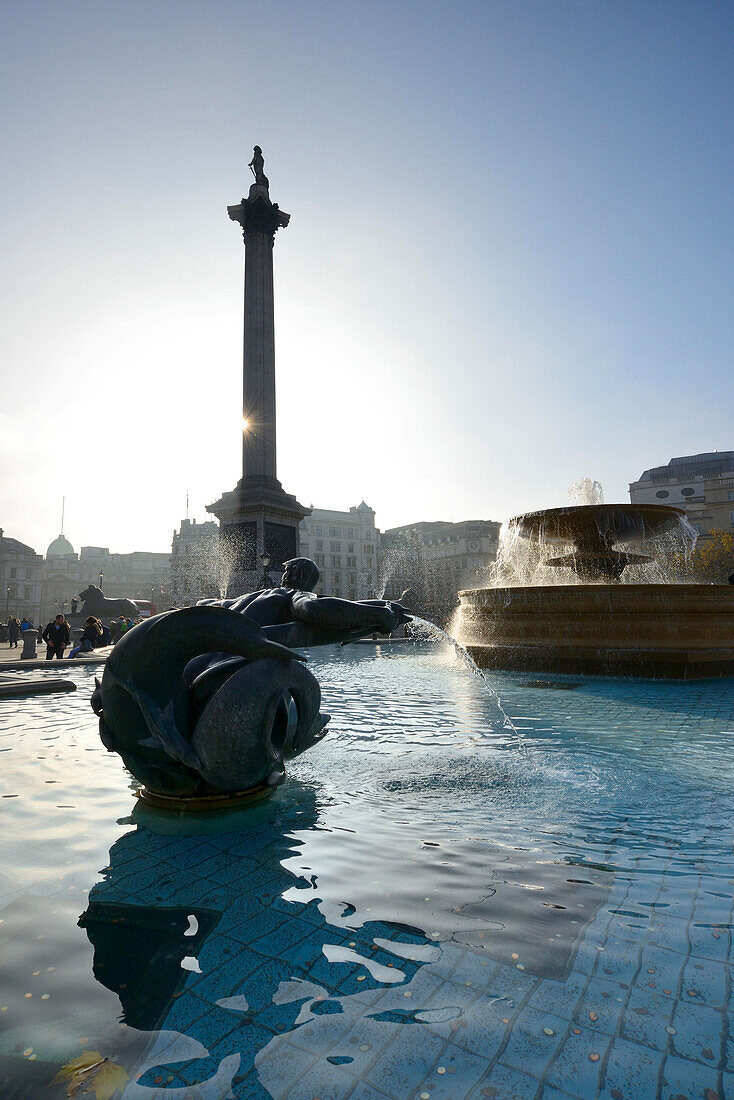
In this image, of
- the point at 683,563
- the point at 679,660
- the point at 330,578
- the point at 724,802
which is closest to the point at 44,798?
the point at 724,802

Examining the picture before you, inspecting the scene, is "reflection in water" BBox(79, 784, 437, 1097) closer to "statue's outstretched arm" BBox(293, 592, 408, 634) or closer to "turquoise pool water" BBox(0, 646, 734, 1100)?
"turquoise pool water" BBox(0, 646, 734, 1100)

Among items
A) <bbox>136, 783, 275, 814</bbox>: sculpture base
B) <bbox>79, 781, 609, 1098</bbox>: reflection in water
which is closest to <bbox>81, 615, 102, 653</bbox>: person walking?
<bbox>136, 783, 275, 814</bbox>: sculpture base

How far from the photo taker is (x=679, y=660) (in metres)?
9.67

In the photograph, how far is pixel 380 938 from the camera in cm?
210

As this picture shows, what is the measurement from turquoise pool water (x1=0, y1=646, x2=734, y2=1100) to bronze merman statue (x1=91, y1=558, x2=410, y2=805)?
12.8 inches

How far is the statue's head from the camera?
13.5 feet

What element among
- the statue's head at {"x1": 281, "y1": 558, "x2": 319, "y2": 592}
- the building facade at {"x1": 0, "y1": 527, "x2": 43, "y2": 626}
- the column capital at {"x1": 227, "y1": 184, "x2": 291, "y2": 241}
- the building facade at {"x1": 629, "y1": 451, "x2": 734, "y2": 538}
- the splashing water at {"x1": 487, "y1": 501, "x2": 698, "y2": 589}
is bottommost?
the statue's head at {"x1": 281, "y1": 558, "x2": 319, "y2": 592}

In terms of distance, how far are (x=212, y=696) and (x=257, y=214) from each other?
28.9 metres

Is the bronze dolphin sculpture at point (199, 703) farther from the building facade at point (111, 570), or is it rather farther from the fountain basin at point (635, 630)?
the building facade at point (111, 570)

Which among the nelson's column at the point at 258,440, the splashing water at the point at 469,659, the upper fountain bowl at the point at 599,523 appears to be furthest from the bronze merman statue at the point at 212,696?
the nelson's column at the point at 258,440

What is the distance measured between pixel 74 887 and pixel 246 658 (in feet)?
4.55

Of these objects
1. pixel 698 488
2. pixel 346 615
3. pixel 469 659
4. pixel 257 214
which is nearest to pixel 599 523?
pixel 469 659

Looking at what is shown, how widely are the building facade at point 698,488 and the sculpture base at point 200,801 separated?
208ft

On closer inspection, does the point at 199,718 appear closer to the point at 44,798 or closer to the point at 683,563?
the point at 44,798
